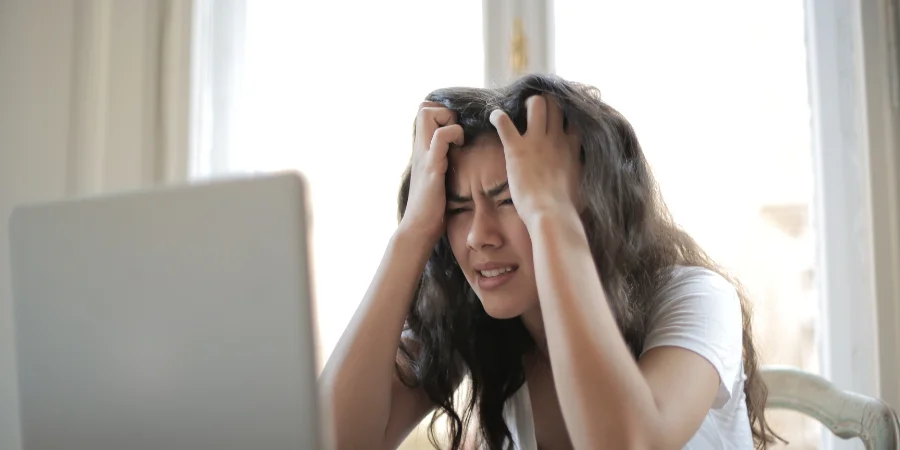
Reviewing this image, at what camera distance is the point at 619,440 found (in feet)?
2.84

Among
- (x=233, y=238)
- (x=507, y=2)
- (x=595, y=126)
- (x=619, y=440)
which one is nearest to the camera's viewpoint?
(x=233, y=238)

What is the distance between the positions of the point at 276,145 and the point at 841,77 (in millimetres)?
1363

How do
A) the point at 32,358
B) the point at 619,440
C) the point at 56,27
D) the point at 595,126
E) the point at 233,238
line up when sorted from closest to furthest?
1. the point at 233,238
2. the point at 32,358
3. the point at 619,440
4. the point at 595,126
5. the point at 56,27

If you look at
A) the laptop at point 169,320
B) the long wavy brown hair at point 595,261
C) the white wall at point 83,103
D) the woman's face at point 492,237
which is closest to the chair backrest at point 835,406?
the long wavy brown hair at point 595,261

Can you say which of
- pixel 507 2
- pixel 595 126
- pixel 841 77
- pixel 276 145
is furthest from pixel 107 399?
pixel 841 77

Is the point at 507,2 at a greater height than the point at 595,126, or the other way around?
the point at 507,2

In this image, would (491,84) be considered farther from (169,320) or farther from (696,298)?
(169,320)

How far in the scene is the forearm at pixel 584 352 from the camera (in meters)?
0.87

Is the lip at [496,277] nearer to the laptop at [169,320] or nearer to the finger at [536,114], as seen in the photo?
the finger at [536,114]

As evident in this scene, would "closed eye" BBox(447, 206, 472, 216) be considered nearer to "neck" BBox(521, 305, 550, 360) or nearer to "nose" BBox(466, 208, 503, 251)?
"nose" BBox(466, 208, 503, 251)

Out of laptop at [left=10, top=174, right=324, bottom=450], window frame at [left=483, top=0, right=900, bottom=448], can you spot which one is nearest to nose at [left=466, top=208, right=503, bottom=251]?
laptop at [left=10, top=174, right=324, bottom=450]

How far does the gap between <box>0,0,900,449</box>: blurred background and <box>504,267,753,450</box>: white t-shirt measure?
75 cm

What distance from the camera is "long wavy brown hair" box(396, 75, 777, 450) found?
3.52 feet

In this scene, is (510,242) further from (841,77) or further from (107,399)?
(841,77)
